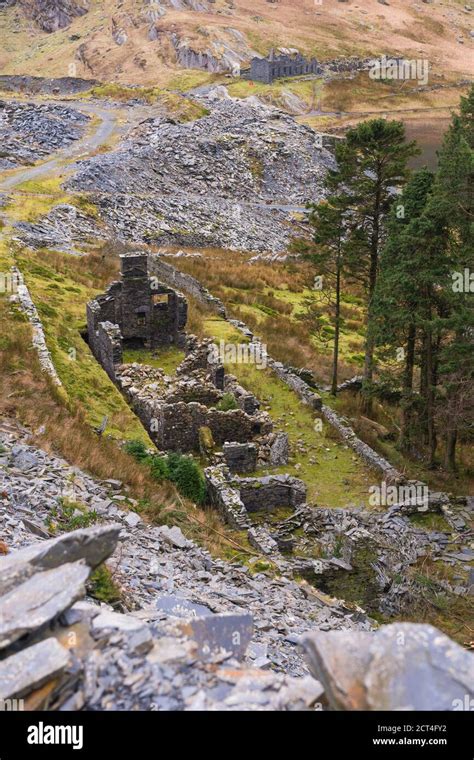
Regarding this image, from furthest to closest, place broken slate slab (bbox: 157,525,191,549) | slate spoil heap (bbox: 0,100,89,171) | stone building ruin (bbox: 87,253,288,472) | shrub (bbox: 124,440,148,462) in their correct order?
slate spoil heap (bbox: 0,100,89,171) → stone building ruin (bbox: 87,253,288,472) → shrub (bbox: 124,440,148,462) → broken slate slab (bbox: 157,525,191,549)

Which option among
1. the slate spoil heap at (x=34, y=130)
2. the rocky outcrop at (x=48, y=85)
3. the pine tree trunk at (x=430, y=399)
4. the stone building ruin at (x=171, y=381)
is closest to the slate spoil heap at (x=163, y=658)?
the stone building ruin at (x=171, y=381)

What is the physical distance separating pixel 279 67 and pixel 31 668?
138 m

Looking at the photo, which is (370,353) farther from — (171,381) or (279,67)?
(279,67)

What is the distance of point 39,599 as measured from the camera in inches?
258

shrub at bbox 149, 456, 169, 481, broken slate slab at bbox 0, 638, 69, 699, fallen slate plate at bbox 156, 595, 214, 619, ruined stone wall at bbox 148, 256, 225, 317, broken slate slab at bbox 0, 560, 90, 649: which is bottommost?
ruined stone wall at bbox 148, 256, 225, 317

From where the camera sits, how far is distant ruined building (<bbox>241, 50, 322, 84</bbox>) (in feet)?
411

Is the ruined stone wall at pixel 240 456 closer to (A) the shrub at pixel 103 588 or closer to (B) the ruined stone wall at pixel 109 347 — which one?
(B) the ruined stone wall at pixel 109 347

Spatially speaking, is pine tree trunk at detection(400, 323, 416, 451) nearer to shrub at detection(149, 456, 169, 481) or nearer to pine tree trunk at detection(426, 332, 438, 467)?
pine tree trunk at detection(426, 332, 438, 467)

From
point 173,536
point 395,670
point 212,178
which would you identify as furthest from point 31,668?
point 212,178

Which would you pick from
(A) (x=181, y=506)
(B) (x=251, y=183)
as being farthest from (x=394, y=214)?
(B) (x=251, y=183)

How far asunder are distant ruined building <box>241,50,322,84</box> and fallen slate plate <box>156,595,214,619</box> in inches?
4975

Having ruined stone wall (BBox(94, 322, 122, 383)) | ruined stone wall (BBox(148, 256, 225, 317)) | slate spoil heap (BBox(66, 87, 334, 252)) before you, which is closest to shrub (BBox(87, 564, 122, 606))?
ruined stone wall (BBox(94, 322, 122, 383))

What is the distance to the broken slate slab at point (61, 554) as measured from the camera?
710cm

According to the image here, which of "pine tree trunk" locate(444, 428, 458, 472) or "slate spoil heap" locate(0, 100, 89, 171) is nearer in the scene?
"pine tree trunk" locate(444, 428, 458, 472)
